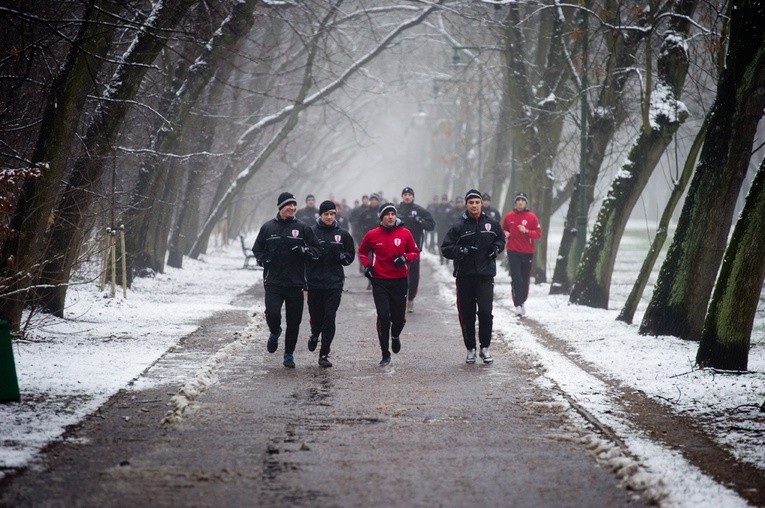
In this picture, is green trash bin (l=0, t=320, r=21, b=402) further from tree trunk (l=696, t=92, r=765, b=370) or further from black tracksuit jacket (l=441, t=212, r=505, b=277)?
tree trunk (l=696, t=92, r=765, b=370)

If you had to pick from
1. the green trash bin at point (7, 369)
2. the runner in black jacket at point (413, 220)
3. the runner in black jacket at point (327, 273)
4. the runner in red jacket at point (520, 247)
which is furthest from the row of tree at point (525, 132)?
the runner in black jacket at point (413, 220)

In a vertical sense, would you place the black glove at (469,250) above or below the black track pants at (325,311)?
above

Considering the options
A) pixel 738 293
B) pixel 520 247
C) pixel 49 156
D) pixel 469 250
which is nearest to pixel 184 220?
pixel 520 247

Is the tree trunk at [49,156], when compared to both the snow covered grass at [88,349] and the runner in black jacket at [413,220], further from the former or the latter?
the runner in black jacket at [413,220]

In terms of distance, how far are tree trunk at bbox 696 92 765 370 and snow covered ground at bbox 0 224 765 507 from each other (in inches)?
10.4

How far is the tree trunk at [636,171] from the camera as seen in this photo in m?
16.2

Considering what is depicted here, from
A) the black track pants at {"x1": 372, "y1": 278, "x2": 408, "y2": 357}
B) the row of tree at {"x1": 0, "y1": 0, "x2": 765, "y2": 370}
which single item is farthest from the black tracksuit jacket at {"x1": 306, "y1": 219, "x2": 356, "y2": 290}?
the row of tree at {"x1": 0, "y1": 0, "x2": 765, "y2": 370}

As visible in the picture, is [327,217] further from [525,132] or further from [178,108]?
[525,132]

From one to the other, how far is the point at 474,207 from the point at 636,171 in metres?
6.16

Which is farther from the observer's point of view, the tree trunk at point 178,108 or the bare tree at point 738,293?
the tree trunk at point 178,108

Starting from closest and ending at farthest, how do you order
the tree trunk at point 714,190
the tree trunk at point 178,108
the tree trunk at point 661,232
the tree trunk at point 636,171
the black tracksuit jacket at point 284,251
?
1. the black tracksuit jacket at point 284,251
2. the tree trunk at point 714,190
3. the tree trunk at point 661,232
4. the tree trunk at point 636,171
5. the tree trunk at point 178,108

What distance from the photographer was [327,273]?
11273 millimetres

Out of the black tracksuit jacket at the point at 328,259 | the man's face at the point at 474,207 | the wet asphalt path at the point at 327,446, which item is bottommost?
the wet asphalt path at the point at 327,446

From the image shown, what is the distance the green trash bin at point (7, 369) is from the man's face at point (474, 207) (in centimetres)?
568
